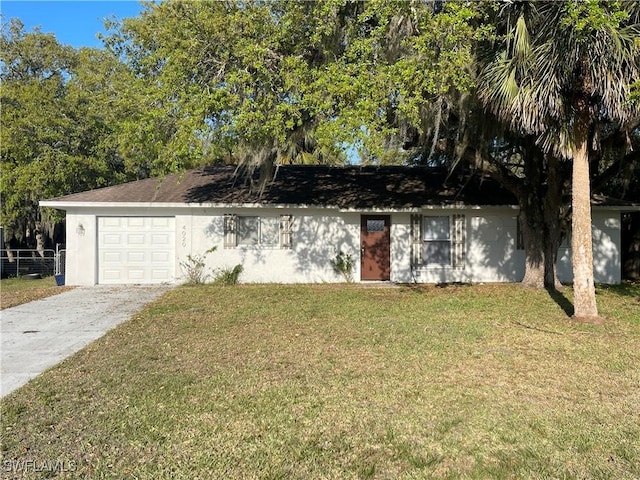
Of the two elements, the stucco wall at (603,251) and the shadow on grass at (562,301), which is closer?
the shadow on grass at (562,301)

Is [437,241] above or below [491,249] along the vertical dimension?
above

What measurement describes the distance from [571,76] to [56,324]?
9.92m

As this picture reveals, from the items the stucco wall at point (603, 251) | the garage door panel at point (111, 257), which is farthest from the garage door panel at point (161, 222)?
the stucco wall at point (603, 251)

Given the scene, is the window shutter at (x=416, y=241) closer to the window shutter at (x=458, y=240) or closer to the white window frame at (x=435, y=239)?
the white window frame at (x=435, y=239)

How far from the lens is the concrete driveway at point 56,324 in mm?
5910

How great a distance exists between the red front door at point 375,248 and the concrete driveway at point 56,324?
602 centimetres

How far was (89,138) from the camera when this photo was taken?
20.5 meters

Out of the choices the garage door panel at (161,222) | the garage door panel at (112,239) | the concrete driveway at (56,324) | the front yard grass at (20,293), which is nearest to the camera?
the concrete driveway at (56,324)

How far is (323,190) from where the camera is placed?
15.3 m

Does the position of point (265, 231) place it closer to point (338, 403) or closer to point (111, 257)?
point (111, 257)

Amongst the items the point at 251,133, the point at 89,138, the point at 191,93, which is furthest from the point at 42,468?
the point at 89,138

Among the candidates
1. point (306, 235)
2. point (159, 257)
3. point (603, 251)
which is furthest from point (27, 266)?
point (603, 251)

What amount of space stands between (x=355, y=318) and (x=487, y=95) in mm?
4691

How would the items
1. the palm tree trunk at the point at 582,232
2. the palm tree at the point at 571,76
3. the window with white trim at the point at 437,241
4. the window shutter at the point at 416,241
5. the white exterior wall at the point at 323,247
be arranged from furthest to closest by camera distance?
the window with white trim at the point at 437,241 < the window shutter at the point at 416,241 < the white exterior wall at the point at 323,247 < the palm tree trunk at the point at 582,232 < the palm tree at the point at 571,76
